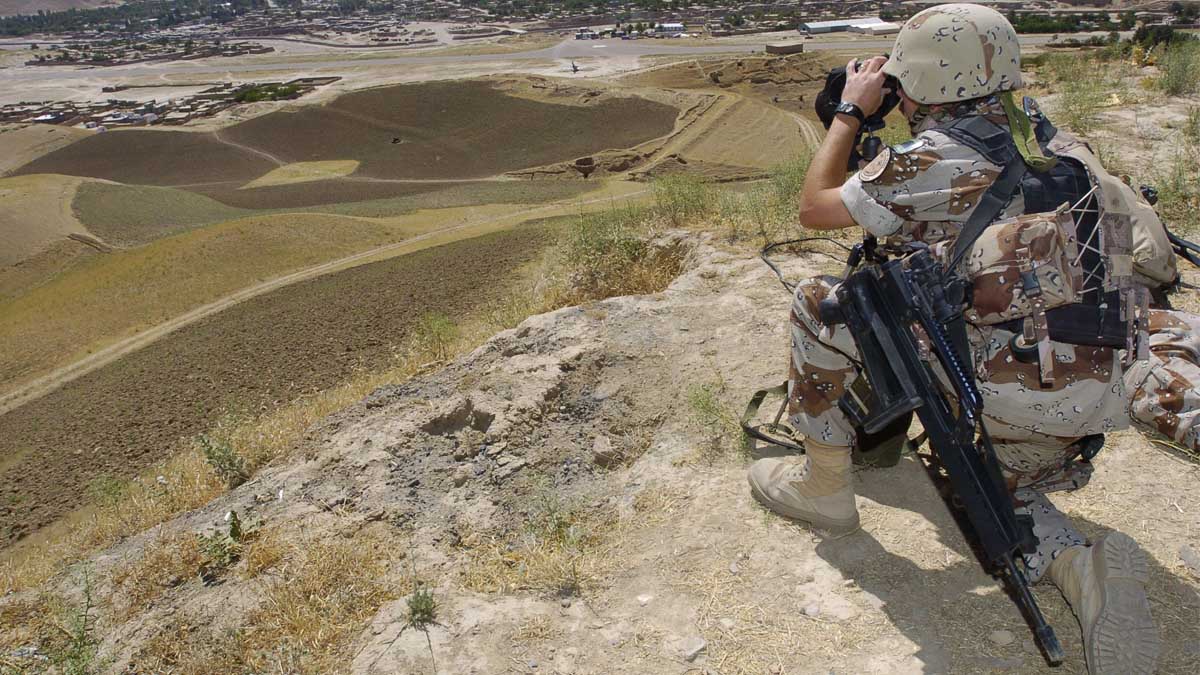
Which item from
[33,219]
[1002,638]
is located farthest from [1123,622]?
[33,219]

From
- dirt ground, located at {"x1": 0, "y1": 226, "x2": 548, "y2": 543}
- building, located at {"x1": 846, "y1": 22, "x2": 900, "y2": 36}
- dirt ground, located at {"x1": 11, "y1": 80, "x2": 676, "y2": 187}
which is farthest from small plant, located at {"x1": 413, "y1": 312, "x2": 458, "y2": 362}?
building, located at {"x1": 846, "y1": 22, "x2": 900, "y2": 36}

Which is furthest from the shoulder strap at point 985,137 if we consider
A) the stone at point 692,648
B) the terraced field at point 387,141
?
the terraced field at point 387,141

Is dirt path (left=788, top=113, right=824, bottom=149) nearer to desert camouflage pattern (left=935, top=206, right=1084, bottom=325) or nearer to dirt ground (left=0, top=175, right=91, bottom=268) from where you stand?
dirt ground (left=0, top=175, right=91, bottom=268)

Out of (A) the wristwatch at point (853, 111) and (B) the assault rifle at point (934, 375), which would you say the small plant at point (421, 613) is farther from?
(A) the wristwatch at point (853, 111)

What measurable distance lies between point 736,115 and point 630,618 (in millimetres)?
32061

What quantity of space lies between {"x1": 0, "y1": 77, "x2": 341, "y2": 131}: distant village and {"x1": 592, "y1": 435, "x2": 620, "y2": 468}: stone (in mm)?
46480

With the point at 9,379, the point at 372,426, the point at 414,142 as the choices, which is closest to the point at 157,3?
the point at 414,142

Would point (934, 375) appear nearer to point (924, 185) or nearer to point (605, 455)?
point (924, 185)

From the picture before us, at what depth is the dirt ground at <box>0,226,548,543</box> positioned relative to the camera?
9.48m

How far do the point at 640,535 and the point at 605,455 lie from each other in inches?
46.4

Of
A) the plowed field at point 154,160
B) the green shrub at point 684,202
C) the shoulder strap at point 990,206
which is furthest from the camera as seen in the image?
the plowed field at point 154,160

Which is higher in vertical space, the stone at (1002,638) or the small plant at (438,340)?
the stone at (1002,638)

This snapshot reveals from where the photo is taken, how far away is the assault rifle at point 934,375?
Result: 2.78 meters

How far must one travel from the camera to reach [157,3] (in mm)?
160125
